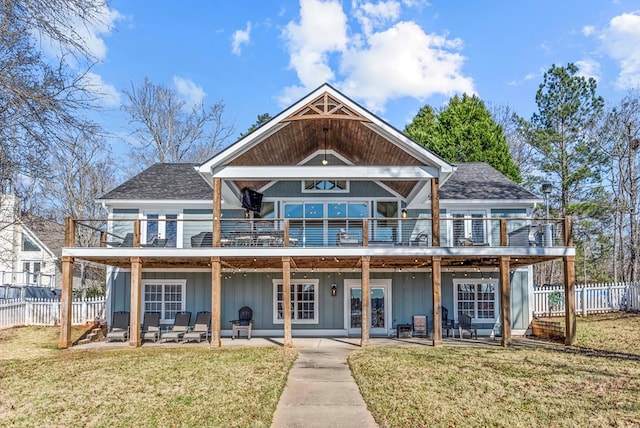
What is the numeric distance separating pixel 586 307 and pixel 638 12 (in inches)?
501

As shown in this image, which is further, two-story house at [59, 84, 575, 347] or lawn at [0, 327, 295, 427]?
two-story house at [59, 84, 575, 347]

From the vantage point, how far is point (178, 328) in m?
16.2

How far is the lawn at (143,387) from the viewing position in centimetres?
Answer: 712

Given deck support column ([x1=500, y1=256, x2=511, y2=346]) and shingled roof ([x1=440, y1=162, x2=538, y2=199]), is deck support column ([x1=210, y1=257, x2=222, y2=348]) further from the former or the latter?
shingled roof ([x1=440, y1=162, x2=538, y2=199])

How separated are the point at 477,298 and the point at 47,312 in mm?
16897

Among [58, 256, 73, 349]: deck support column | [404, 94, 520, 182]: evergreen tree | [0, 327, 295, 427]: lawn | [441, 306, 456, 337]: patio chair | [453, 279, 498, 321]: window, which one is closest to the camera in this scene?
[0, 327, 295, 427]: lawn

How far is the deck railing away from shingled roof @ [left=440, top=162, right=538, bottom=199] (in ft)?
3.27

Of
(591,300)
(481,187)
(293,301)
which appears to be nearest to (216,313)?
(293,301)

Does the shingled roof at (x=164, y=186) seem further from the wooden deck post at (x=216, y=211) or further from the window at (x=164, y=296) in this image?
the wooden deck post at (x=216, y=211)

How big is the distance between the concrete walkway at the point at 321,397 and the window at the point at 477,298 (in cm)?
690

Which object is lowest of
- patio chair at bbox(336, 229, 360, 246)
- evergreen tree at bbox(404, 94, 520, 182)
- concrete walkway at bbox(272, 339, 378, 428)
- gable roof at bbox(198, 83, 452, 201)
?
concrete walkway at bbox(272, 339, 378, 428)

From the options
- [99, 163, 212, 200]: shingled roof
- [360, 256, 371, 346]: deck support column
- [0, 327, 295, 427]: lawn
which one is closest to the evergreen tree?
[99, 163, 212, 200]: shingled roof

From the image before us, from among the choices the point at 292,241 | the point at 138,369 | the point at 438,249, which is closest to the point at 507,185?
the point at 438,249

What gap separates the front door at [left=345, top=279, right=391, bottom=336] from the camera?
17.5 m
